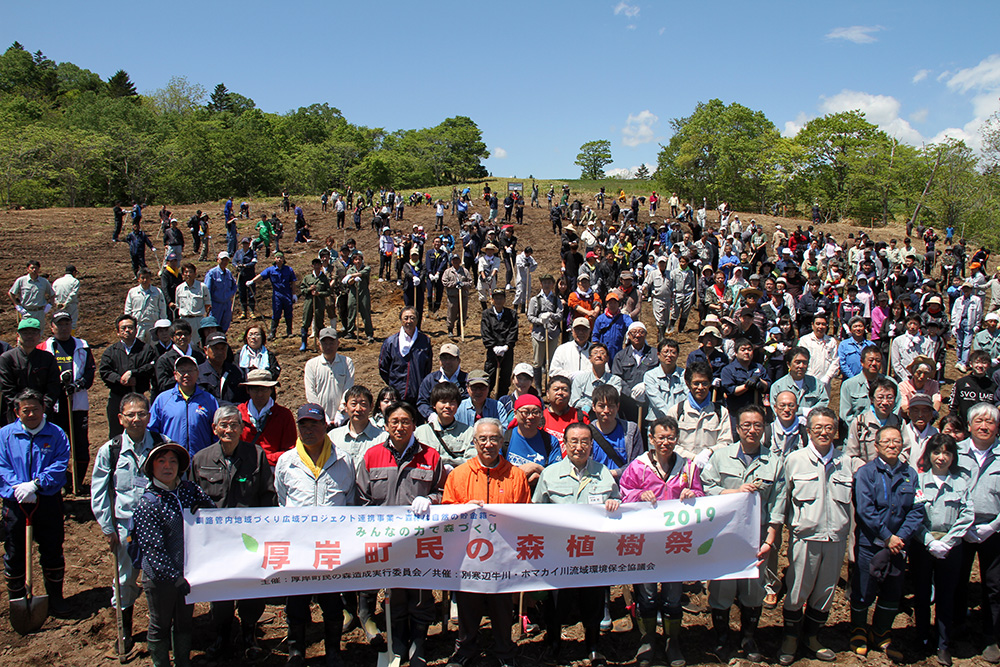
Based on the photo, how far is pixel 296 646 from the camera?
474cm

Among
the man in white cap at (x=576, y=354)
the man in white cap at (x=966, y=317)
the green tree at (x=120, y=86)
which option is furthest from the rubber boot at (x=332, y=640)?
the green tree at (x=120, y=86)

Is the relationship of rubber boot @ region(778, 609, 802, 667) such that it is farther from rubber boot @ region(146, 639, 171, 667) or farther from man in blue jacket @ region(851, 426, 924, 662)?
rubber boot @ region(146, 639, 171, 667)

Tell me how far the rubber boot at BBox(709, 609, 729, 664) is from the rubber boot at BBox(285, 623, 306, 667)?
10.9ft

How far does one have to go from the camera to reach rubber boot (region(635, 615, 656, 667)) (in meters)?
4.90

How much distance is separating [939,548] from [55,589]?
750 cm

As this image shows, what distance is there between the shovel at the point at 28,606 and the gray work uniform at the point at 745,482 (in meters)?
5.63

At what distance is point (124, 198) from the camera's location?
50.7 m

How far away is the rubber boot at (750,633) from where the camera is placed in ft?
16.4

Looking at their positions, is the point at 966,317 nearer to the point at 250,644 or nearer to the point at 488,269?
the point at 488,269

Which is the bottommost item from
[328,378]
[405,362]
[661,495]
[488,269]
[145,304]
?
[661,495]

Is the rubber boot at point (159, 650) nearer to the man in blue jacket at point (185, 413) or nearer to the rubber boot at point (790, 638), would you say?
the man in blue jacket at point (185, 413)

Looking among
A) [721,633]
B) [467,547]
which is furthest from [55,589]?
→ [721,633]

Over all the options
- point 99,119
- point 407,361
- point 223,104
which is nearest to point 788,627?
point 407,361

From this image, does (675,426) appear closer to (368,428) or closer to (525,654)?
(525,654)
